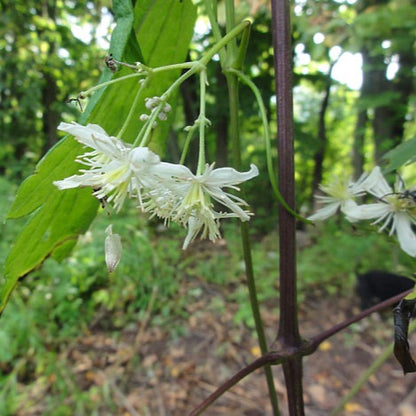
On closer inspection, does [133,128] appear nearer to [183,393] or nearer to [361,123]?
[183,393]

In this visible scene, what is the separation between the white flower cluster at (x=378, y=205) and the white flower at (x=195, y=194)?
0.48 ft

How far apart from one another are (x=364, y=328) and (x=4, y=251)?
5.73 ft

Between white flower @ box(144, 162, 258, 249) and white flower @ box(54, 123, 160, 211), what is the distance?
14 millimetres

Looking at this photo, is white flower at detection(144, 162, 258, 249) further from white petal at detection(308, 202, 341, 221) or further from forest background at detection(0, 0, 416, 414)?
forest background at detection(0, 0, 416, 414)

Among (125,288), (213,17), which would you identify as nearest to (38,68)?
(125,288)

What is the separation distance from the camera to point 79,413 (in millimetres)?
1471

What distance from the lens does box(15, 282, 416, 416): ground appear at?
5.07 feet

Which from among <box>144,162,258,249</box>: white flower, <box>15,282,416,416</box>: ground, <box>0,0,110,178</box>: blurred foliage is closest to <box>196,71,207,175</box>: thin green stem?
<box>144,162,258,249</box>: white flower

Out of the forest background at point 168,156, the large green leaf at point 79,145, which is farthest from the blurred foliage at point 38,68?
the large green leaf at point 79,145

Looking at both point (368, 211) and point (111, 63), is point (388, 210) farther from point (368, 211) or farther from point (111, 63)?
point (111, 63)

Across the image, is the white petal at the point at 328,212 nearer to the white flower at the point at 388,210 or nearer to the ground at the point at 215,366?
the white flower at the point at 388,210

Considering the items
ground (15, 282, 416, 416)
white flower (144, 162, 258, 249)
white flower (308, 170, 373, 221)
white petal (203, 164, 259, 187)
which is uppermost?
white flower (308, 170, 373, 221)

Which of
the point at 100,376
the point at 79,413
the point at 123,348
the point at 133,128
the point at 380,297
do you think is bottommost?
the point at 79,413

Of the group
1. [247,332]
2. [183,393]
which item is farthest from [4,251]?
[247,332]
